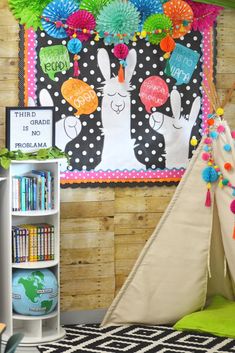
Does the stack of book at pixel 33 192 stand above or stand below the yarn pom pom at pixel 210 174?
below

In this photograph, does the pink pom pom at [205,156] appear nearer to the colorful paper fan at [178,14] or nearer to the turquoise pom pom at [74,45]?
the colorful paper fan at [178,14]

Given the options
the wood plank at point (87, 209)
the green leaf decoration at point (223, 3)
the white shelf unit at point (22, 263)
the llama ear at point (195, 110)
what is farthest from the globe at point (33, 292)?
the green leaf decoration at point (223, 3)

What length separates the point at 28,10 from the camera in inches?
181

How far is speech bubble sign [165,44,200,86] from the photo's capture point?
488 centimetres

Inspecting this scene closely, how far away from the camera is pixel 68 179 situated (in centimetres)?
478

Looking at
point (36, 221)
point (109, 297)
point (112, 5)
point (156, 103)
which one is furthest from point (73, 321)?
point (112, 5)

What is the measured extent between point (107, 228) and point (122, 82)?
37.2 inches

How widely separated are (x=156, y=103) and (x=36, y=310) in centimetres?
153

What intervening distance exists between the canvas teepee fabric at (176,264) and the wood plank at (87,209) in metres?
0.34

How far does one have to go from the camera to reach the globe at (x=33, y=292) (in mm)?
4367

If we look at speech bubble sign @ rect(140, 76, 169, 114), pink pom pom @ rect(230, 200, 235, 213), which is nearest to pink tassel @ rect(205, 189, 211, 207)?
pink pom pom @ rect(230, 200, 235, 213)

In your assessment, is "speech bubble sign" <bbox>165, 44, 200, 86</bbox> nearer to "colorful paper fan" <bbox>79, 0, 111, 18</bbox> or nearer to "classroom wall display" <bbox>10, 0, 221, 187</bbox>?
"classroom wall display" <bbox>10, 0, 221, 187</bbox>

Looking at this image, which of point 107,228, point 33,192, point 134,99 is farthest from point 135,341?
point 134,99

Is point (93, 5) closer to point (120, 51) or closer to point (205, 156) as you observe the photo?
point (120, 51)
